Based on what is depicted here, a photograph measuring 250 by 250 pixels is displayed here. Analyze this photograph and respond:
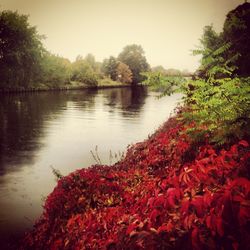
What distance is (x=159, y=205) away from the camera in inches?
138

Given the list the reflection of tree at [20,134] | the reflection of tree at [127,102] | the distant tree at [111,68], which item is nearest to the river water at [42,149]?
the reflection of tree at [20,134]

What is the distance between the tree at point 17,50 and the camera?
5097cm

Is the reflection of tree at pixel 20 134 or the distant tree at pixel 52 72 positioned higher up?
the distant tree at pixel 52 72

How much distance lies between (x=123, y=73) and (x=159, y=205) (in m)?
108

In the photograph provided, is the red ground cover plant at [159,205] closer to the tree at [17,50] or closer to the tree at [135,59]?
the tree at [17,50]

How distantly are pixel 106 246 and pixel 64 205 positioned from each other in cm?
238

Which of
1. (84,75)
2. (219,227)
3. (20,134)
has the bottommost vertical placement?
(20,134)

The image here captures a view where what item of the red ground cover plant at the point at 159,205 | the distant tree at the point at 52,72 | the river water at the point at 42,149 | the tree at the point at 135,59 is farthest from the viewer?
the tree at the point at 135,59

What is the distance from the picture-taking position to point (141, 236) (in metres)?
2.71

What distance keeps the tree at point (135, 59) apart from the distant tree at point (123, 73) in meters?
5.85

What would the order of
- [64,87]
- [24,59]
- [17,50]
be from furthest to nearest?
[64,87], [24,59], [17,50]

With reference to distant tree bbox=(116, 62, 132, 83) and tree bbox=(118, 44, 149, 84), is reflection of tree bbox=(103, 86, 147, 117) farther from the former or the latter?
tree bbox=(118, 44, 149, 84)

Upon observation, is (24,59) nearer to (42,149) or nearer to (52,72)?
(52,72)

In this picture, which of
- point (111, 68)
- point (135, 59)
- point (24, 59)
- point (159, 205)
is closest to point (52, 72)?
point (24, 59)
